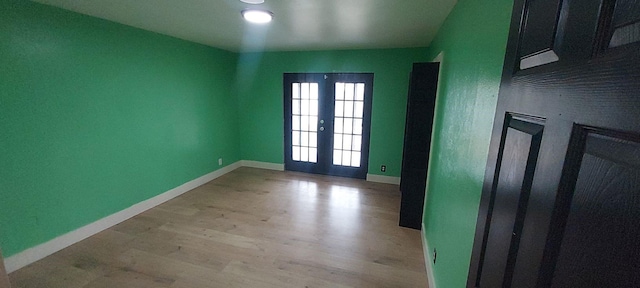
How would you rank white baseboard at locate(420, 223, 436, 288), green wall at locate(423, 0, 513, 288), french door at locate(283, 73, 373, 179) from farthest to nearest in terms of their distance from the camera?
french door at locate(283, 73, 373, 179)
white baseboard at locate(420, 223, 436, 288)
green wall at locate(423, 0, 513, 288)

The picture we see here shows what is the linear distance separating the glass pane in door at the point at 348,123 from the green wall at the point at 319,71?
9.9 inches

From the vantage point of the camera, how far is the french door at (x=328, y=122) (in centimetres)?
430

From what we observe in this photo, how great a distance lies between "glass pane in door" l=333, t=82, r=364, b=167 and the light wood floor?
1.05 metres

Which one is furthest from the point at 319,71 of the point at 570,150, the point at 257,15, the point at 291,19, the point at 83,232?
the point at 570,150

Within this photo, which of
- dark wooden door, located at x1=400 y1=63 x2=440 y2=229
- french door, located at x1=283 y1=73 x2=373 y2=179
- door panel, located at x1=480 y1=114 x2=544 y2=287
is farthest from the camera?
french door, located at x1=283 y1=73 x2=373 y2=179

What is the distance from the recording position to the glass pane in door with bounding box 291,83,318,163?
454 cm

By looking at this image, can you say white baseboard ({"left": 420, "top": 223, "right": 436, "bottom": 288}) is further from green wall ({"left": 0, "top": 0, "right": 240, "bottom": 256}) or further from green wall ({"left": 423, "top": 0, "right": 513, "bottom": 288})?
green wall ({"left": 0, "top": 0, "right": 240, "bottom": 256})

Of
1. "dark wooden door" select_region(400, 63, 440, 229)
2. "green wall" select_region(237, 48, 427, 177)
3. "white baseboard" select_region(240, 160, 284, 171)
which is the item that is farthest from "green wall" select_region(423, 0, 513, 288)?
"white baseboard" select_region(240, 160, 284, 171)

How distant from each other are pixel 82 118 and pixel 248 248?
2.17m

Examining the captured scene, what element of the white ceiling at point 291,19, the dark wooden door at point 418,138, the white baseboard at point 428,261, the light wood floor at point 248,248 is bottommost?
the light wood floor at point 248,248

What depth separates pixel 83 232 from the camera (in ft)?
8.36

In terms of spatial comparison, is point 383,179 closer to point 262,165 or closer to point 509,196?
point 262,165

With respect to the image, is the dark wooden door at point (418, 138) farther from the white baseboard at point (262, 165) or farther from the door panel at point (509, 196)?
the white baseboard at point (262, 165)

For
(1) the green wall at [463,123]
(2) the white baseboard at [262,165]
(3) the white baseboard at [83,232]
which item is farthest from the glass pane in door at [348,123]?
(3) the white baseboard at [83,232]
